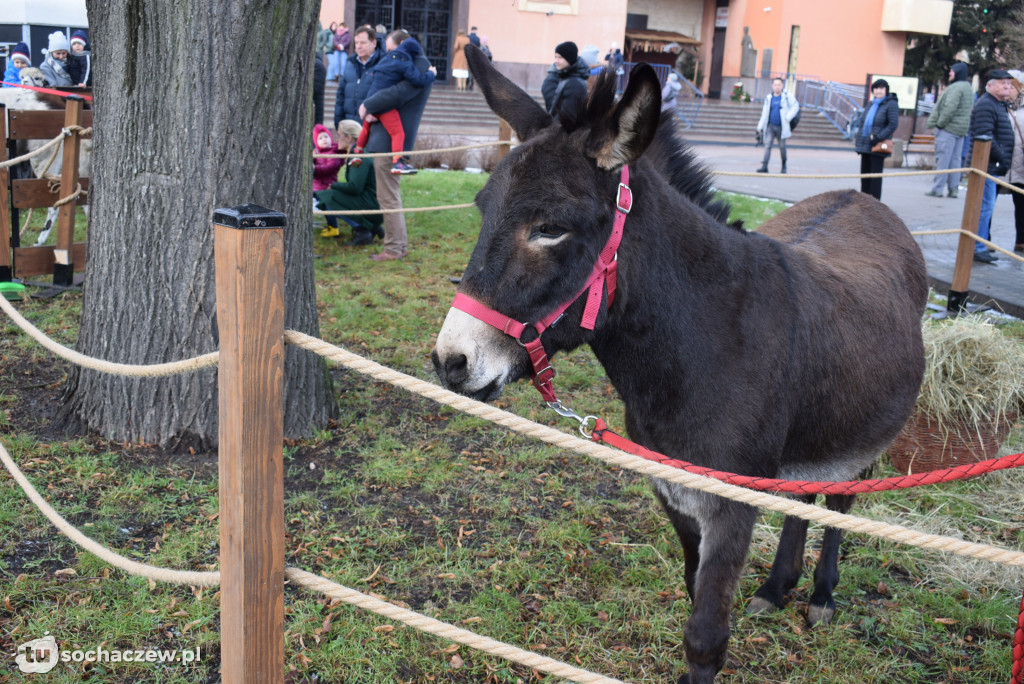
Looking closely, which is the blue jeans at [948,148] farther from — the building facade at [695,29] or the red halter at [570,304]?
the building facade at [695,29]

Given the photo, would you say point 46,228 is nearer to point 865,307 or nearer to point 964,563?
point 865,307

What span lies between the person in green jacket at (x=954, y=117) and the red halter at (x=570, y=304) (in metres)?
12.7

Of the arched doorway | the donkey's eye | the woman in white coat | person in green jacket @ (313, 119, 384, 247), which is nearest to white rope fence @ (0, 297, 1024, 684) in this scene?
the donkey's eye

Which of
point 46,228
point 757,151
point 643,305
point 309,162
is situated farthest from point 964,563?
point 757,151

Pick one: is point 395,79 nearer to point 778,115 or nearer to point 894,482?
point 894,482

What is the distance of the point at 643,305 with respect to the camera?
2.44m

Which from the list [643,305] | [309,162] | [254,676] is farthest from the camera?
[309,162]

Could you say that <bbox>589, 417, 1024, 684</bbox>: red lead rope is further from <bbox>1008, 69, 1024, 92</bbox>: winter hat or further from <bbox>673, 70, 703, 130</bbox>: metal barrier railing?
<bbox>673, 70, 703, 130</bbox>: metal barrier railing

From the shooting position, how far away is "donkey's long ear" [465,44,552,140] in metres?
2.62

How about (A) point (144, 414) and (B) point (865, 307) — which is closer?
(B) point (865, 307)

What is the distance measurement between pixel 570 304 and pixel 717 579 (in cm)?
104

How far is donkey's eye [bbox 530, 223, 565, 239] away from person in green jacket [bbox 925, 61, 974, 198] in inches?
510

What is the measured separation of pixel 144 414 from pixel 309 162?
1.72 m

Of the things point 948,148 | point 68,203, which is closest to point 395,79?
point 68,203
